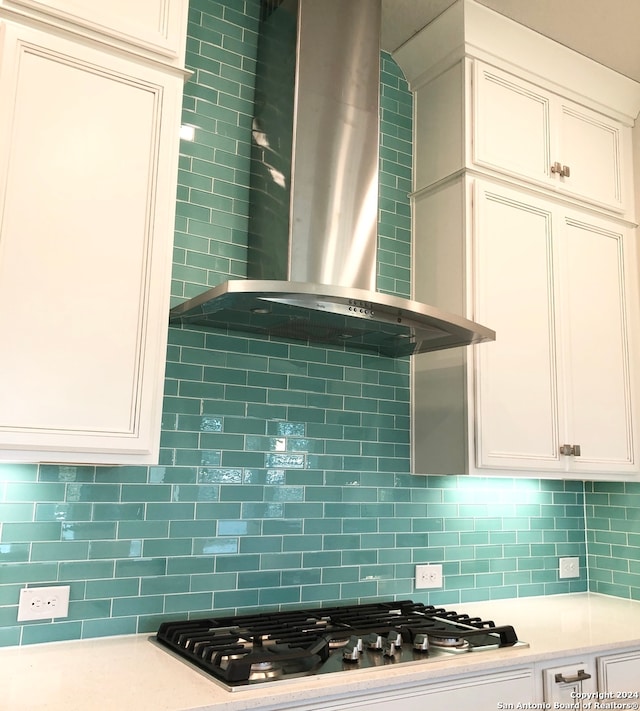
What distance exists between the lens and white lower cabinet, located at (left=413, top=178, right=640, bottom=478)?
251 cm

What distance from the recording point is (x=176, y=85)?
1.99m

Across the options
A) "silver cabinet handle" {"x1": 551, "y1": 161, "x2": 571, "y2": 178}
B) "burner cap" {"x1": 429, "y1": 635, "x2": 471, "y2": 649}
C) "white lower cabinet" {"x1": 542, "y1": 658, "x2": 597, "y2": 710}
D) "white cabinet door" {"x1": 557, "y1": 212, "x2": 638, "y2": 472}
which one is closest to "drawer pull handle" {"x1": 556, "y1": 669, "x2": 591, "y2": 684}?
"white lower cabinet" {"x1": 542, "y1": 658, "x2": 597, "y2": 710}

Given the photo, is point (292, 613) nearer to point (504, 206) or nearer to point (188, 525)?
point (188, 525)

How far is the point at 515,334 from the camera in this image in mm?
2602

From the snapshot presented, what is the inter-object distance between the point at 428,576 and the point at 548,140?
1785mm

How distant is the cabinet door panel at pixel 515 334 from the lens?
2.51 meters

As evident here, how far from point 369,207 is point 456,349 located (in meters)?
0.63

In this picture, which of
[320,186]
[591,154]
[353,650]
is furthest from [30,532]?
[591,154]

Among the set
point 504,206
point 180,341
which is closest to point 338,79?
point 504,206

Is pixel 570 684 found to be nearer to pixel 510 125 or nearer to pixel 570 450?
pixel 570 450

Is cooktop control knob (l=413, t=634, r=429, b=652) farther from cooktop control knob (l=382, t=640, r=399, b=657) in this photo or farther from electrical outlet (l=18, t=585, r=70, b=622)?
electrical outlet (l=18, t=585, r=70, b=622)

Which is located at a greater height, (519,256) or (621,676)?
(519,256)

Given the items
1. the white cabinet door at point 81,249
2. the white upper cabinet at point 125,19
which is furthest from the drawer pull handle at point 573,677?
the white upper cabinet at point 125,19

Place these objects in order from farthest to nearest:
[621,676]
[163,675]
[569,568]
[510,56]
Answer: [569,568] < [510,56] < [621,676] < [163,675]
